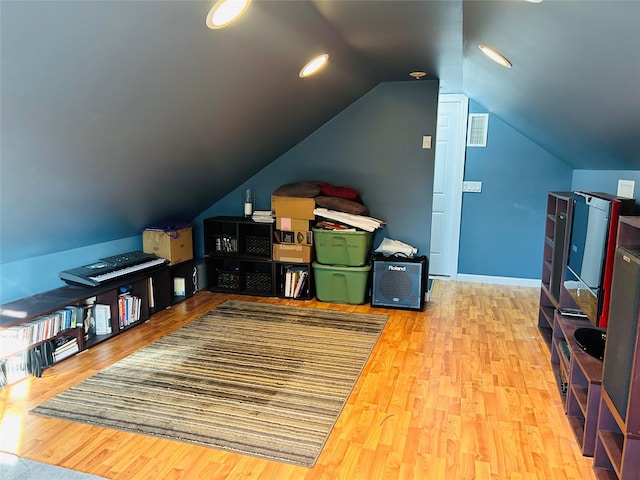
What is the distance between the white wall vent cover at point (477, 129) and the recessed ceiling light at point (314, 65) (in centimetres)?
254

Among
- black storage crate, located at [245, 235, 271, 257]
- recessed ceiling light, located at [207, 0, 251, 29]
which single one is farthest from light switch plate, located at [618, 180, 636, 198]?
black storage crate, located at [245, 235, 271, 257]

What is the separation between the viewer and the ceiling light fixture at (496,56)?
2.52m

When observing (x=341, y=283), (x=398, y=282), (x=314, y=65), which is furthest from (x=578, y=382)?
(x=314, y=65)

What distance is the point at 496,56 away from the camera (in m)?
2.60

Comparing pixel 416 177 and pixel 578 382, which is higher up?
pixel 416 177

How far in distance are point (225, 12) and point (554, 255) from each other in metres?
2.71

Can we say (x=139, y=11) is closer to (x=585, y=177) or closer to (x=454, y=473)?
(x=454, y=473)

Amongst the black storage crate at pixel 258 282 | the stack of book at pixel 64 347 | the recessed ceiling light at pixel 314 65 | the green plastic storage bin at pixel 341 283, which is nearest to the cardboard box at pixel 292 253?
the green plastic storage bin at pixel 341 283

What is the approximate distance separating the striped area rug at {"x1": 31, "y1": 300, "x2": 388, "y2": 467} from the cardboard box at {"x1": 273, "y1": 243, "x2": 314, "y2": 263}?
0.76 metres

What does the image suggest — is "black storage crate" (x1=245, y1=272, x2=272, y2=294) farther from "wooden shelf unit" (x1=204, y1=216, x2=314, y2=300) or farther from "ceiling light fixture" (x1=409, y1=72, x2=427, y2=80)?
"ceiling light fixture" (x1=409, y1=72, x2=427, y2=80)

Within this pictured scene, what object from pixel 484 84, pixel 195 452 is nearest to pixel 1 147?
pixel 195 452

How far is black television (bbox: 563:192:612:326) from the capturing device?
2215 mm

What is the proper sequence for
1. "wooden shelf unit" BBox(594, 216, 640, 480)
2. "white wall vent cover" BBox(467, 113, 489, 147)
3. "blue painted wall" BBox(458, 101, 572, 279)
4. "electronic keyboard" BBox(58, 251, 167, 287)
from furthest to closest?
"white wall vent cover" BBox(467, 113, 489, 147) → "blue painted wall" BBox(458, 101, 572, 279) → "electronic keyboard" BBox(58, 251, 167, 287) → "wooden shelf unit" BBox(594, 216, 640, 480)

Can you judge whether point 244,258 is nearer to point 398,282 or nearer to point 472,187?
point 398,282
